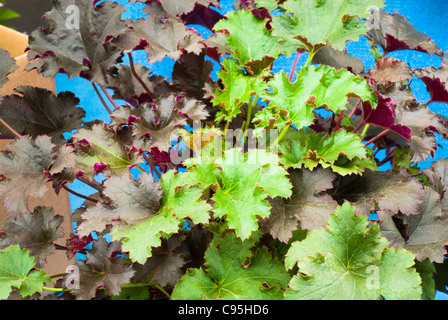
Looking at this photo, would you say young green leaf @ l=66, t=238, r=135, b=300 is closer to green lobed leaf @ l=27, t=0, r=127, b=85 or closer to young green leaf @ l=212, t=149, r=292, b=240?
young green leaf @ l=212, t=149, r=292, b=240

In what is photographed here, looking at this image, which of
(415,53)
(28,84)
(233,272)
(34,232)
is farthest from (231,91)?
(415,53)

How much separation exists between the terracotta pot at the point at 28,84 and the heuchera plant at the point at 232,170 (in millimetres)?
256

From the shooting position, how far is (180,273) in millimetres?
845

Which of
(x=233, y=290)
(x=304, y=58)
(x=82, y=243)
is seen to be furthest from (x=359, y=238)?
(x=304, y=58)

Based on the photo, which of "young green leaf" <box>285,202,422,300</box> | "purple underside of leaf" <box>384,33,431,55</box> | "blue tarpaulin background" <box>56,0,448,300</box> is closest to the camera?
"young green leaf" <box>285,202,422,300</box>

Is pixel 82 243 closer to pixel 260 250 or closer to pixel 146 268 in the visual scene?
pixel 146 268

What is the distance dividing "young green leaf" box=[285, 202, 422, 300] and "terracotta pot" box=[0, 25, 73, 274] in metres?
0.82

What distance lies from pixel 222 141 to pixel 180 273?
31 cm

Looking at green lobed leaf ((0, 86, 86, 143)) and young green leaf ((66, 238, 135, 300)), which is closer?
young green leaf ((66, 238, 135, 300))

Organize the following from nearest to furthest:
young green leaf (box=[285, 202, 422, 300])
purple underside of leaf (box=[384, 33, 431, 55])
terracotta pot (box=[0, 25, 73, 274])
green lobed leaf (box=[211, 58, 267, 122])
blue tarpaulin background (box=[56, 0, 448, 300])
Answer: young green leaf (box=[285, 202, 422, 300]) < green lobed leaf (box=[211, 58, 267, 122]) < purple underside of leaf (box=[384, 33, 431, 55]) < terracotta pot (box=[0, 25, 73, 274]) < blue tarpaulin background (box=[56, 0, 448, 300])

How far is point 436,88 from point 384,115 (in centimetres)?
20

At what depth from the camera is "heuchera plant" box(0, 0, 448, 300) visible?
2.62ft

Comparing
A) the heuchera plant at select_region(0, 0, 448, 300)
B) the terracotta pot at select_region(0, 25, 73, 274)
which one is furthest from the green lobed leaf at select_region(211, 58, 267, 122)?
the terracotta pot at select_region(0, 25, 73, 274)

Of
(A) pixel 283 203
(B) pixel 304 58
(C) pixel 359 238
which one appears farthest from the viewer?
(B) pixel 304 58
